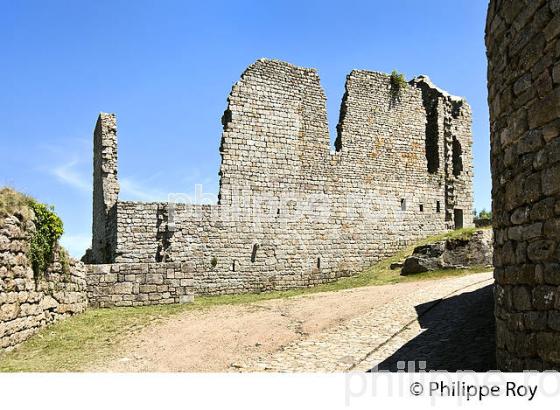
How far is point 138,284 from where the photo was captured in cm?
1557

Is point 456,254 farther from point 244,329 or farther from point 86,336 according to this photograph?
point 86,336

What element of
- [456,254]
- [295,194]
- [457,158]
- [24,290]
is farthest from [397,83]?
[24,290]

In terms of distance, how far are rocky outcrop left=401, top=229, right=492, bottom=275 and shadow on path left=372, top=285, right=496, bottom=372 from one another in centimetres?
641

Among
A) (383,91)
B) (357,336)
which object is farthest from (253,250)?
(357,336)

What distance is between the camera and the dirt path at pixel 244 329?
31.4ft

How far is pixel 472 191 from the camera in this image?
26.8 meters

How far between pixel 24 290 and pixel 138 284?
453cm

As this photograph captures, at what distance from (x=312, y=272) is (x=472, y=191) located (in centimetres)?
1023

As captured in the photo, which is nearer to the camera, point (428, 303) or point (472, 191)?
point (428, 303)

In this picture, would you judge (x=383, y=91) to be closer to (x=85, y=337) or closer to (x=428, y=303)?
(x=428, y=303)

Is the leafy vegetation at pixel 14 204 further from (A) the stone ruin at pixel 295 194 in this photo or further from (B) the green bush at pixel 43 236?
(A) the stone ruin at pixel 295 194

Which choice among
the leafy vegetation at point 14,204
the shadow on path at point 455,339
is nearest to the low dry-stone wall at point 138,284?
the leafy vegetation at point 14,204

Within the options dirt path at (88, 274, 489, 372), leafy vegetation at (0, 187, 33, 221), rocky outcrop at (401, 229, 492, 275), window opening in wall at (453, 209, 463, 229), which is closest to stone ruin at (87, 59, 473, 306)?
window opening in wall at (453, 209, 463, 229)

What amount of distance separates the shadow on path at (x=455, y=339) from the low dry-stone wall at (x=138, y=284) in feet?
24.6
